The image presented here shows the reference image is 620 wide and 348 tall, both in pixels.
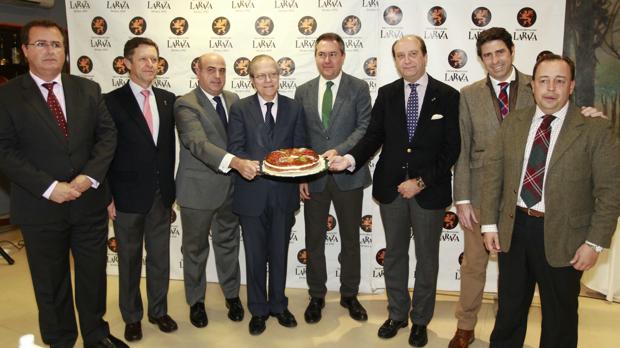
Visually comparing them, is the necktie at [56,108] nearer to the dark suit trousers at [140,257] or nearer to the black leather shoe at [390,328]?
the dark suit trousers at [140,257]

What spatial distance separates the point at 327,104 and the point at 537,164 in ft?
5.54

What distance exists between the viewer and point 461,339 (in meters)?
3.44

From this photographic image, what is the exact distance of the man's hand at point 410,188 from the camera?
3277 millimetres

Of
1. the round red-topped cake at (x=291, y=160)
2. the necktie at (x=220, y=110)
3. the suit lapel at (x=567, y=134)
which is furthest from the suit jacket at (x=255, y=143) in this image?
the suit lapel at (x=567, y=134)

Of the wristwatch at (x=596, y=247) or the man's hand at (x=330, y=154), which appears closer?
the wristwatch at (x=596, y=247)

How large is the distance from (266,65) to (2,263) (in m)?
3.96

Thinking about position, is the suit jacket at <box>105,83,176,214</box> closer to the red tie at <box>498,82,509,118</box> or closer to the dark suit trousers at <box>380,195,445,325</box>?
the dark suit trousers at <box>380,195,445,325</box>

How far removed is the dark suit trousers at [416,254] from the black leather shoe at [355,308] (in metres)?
0.38

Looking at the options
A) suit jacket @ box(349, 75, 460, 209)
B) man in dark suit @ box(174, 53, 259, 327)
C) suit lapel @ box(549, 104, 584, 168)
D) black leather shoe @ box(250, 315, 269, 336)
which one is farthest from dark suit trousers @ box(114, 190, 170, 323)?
suit lapel @ box(549, 104, 584, 168)

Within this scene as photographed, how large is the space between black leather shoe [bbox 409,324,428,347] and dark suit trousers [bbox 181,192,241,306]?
1493 mm

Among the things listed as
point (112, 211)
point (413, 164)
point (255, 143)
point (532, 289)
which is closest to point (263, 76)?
point (255, 143)

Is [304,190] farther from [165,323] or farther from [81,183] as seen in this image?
[81,183]

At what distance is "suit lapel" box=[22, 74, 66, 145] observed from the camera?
2910 millimetres

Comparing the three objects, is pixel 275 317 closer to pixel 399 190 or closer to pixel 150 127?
pixel 399 190
